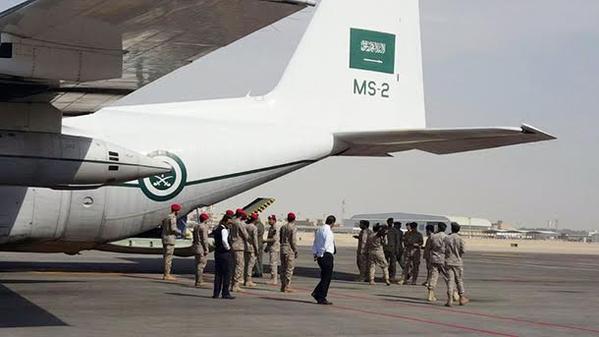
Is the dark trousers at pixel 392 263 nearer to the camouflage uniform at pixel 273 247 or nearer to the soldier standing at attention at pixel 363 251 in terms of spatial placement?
the soldier standing at attention at pixel 363 251

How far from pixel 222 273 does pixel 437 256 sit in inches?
158

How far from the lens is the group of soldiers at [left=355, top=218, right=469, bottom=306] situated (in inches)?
639

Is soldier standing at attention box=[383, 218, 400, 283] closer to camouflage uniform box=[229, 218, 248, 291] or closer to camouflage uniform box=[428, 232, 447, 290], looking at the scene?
camouflage uniform box=[428, 232, 447, 290]

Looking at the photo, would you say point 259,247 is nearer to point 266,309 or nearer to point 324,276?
point 324,276

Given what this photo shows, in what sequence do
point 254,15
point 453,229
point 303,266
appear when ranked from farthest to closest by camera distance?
point 303,266 < point 453,229 < point 254,15

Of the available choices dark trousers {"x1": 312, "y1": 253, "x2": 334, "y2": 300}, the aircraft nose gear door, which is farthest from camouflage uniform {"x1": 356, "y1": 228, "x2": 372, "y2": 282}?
the aircraft nose gear door

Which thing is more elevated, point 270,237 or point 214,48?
point 214,48

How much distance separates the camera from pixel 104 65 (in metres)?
11.4

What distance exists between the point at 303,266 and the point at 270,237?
24.4ft

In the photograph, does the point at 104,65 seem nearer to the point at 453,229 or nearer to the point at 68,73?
the point at 68,73

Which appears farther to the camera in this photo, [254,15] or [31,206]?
[31,206]

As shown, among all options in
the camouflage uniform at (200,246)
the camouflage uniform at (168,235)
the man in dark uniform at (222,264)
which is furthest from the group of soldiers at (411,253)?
the camouflage uniform at (168,235)

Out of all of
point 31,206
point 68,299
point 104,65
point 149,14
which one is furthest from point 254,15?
point 31,206

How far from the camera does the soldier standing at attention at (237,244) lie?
674 inches
